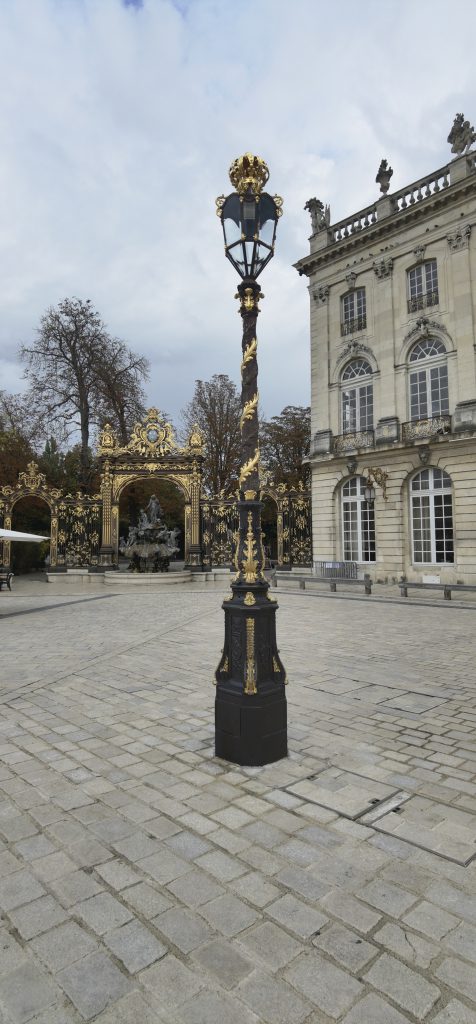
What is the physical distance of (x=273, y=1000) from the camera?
1895mm

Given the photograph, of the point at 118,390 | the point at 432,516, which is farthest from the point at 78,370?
the point at 432,516

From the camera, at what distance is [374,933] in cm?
222

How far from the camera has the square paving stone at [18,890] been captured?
8.06ft

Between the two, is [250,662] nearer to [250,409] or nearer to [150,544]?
[250,409]

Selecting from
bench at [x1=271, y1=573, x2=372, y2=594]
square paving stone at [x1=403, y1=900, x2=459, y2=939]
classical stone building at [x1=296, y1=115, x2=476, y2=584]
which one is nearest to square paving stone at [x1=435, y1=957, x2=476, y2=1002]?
square paving stone at [x1=403, y1=900, x2=459, y2=939]

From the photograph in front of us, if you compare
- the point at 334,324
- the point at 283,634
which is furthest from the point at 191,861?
the point at 334,324

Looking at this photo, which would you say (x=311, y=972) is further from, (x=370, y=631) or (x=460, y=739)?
(x=370, y=631)

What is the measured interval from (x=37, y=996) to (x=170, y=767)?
1981 mm

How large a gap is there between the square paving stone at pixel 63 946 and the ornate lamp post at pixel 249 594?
180 cm

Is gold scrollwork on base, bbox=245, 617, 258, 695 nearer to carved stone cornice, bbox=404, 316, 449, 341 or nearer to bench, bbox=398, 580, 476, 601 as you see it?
bench, bbox=398, 580, 476, 601

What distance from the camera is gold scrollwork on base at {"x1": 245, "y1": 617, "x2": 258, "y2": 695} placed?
390 centimetres

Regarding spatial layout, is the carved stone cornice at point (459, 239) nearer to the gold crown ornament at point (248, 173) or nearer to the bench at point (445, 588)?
the bench at point (445, 588)

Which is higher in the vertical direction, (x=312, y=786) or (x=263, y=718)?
(x=263, y=718)

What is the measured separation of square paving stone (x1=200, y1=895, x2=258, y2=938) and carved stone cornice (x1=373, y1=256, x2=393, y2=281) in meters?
23.2
